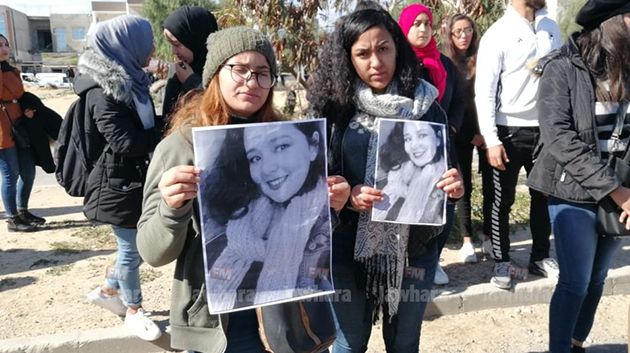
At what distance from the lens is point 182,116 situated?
163 centimetres

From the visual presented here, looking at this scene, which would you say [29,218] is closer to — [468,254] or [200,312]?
[468,254]

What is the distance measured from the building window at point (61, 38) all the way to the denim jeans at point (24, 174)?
92.9 m

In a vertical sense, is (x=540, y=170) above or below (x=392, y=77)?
below

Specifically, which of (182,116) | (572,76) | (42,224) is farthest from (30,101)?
(572,76)

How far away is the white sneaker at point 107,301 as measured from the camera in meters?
3.34

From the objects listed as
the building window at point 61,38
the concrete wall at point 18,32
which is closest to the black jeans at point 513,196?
the concrete wall at point 18,32

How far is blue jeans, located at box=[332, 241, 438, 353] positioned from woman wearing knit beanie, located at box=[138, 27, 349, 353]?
548mm

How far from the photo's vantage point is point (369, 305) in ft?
7.11

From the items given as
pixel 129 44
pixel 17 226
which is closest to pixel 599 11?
pixel 129 44

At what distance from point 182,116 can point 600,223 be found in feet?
6.44

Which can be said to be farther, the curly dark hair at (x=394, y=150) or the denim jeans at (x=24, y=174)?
the denim jeans at (x=24, y=174)

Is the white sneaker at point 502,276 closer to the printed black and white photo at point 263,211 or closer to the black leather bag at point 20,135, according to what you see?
the printed black and white photo at point 263,211

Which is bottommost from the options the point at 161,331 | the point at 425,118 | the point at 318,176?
the point at 161,331

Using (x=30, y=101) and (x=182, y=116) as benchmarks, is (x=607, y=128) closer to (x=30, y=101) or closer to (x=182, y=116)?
(x=182, y=116)
